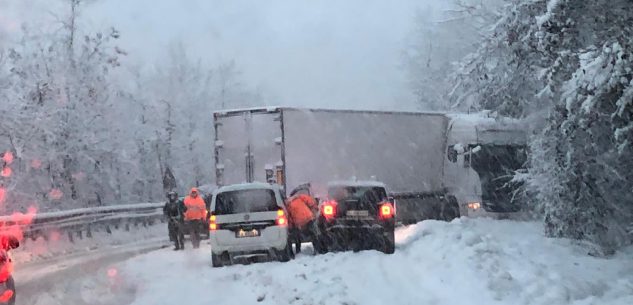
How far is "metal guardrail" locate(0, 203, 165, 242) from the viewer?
70.0ft

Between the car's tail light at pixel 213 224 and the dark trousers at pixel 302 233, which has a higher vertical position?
the car's tail light at pixel 213 224

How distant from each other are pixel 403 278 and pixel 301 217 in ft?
17.1

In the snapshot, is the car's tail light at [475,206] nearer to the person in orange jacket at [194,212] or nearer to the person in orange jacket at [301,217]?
the person in orange jacket at [301,217]

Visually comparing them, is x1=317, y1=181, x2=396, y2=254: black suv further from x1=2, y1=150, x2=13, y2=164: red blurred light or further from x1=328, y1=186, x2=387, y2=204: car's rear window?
x1=2, y1=150, x2=13, y2=164: red blurred light

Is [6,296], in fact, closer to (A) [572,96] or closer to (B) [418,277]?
(B) [418,277]


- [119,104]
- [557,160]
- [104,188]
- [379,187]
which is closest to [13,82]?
[104,188]

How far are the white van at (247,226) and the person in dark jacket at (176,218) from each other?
4587 mm

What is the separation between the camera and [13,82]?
3023cm

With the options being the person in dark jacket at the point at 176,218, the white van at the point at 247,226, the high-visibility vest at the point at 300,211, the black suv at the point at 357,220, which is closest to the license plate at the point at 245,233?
the white van at the point at 247,226

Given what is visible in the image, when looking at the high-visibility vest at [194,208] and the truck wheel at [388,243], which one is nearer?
the truck wheel at [388,243]

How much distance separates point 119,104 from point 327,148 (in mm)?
24437

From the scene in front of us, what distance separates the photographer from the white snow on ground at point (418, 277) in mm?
9844

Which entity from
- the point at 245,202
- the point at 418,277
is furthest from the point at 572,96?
the point at 245,202

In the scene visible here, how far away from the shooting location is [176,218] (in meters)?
20.0
